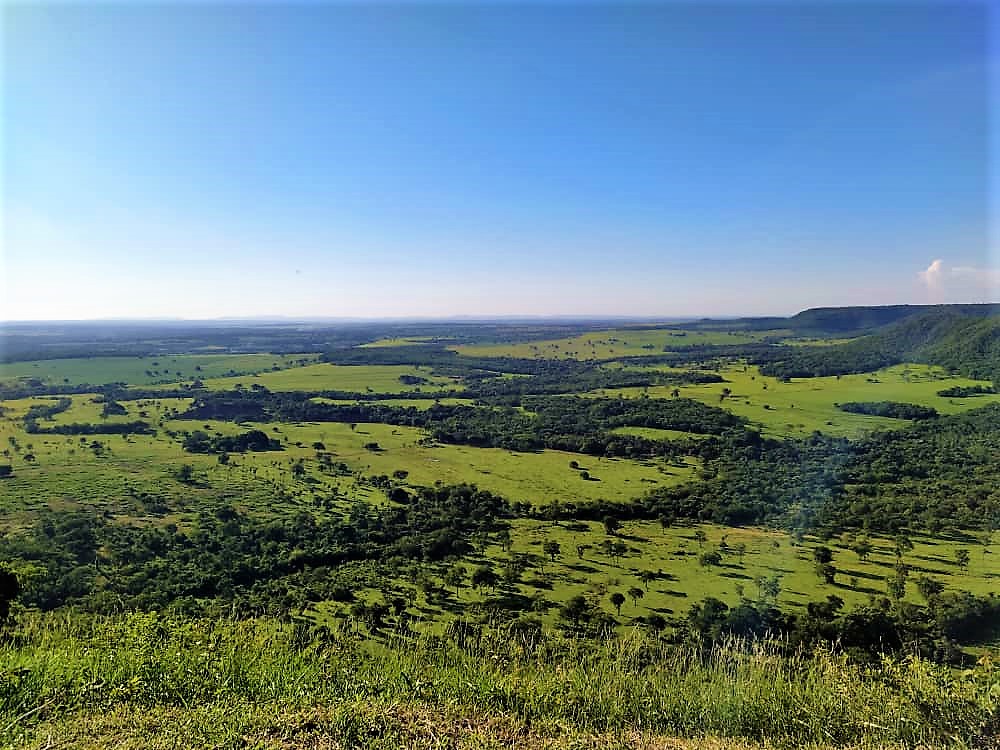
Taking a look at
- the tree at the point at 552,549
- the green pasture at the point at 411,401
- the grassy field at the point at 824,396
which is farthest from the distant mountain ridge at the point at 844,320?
the tree at the point at 552,549

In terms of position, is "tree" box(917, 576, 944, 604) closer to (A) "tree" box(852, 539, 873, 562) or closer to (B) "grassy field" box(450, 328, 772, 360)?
(A) "tree" box(852, 539, 873, 562)

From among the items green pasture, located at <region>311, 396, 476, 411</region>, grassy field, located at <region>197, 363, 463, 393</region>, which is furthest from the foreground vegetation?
grassy field, located at <region>197, 363, 463, 393</region>

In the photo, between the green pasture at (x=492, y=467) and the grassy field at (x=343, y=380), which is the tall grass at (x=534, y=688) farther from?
the grassy field at (x=343, y=380)

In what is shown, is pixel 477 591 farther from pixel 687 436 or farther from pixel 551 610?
pixel 687 436


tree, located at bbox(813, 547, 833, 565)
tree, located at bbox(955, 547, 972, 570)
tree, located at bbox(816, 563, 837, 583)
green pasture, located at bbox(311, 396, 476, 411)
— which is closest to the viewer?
tree, located at bbox(816, 563, 837, 583)

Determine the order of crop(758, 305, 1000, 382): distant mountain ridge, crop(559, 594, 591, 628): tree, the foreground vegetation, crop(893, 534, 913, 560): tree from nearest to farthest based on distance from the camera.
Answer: the foreground vegetation < crop(559, 594, 591, 628): tree < crop(893, 534, 913, 560): tree < crop(758, 305, 1000, 382): distant mountain ridge
